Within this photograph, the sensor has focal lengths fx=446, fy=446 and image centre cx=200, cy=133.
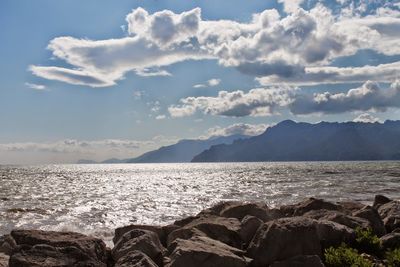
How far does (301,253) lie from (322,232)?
2.02 metres

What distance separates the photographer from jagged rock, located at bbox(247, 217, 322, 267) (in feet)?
41.4

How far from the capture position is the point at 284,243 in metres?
12.6

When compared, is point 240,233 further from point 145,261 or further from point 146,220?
point 146,220

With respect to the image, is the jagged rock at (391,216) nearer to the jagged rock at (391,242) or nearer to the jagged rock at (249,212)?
the jagged rock at (391,242)

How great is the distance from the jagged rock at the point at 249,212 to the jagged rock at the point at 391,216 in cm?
471

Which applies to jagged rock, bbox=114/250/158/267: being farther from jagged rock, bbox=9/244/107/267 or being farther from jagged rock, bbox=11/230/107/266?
jagged rock, bbox=11/230/107/266

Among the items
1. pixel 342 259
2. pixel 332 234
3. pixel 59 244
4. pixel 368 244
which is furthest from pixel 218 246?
pixel 368 244

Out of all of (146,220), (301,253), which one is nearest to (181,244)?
(301,253)

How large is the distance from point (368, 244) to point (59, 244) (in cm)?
954

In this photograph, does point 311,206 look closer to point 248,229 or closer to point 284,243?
point 248,229

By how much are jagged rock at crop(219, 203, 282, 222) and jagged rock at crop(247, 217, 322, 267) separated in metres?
7.00

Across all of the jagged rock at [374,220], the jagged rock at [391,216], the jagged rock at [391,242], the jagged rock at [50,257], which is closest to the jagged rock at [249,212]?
the jagged rock at [374,220]

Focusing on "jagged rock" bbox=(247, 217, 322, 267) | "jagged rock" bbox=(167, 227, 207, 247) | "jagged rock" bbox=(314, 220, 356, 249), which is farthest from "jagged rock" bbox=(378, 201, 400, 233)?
"jagged rock" bbox=(167, 227, 207, 247)

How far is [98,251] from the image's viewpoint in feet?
41.2
